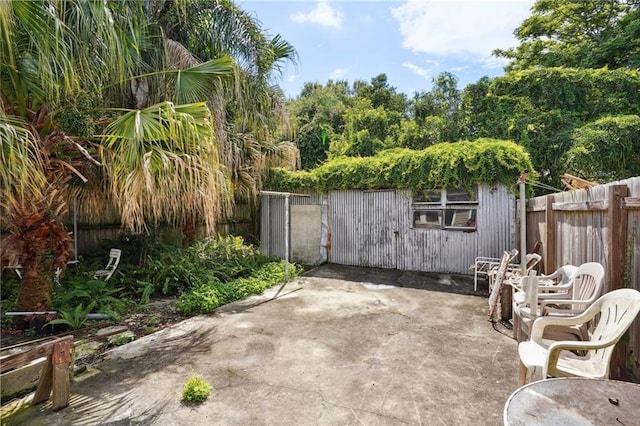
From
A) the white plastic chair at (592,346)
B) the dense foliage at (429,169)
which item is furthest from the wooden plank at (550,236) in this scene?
the dense foliage at (429,169)

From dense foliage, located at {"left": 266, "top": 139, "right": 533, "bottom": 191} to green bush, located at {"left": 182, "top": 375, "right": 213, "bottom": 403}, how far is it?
6.20 metres

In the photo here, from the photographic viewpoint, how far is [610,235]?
8.11ft

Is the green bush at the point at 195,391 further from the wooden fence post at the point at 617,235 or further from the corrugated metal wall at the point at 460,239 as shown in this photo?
the corrugated metal wall at the point at 460,239

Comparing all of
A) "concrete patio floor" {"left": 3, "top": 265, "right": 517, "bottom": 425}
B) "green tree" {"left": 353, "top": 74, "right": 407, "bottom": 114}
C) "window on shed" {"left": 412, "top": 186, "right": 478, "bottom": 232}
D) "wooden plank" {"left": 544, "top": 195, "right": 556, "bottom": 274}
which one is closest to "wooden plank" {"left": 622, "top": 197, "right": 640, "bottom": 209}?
"concrete patio floor" {"left": 3, "top": 265, "right": 517, "bottom": 425}

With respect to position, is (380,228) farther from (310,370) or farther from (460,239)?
(310,370)

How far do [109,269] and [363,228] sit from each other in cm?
566

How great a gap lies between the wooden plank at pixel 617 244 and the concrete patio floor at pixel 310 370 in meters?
0.76

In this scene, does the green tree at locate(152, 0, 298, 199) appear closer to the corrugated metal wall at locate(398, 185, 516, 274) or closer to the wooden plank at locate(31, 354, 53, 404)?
the wooden plank at locate(31, 354, 53, 404)

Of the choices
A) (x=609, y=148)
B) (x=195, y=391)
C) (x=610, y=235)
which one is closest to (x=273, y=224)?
(x=195, y=391)

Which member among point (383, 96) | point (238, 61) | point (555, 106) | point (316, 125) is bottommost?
point (238, 61)

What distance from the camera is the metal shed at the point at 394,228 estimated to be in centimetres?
687

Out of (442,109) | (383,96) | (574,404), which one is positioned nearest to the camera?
(574,404)

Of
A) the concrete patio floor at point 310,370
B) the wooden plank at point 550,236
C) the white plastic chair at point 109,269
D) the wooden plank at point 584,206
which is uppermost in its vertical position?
the wooden plank at point 584,206

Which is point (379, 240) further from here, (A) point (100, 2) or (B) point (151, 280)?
(A) point (100, 2)
